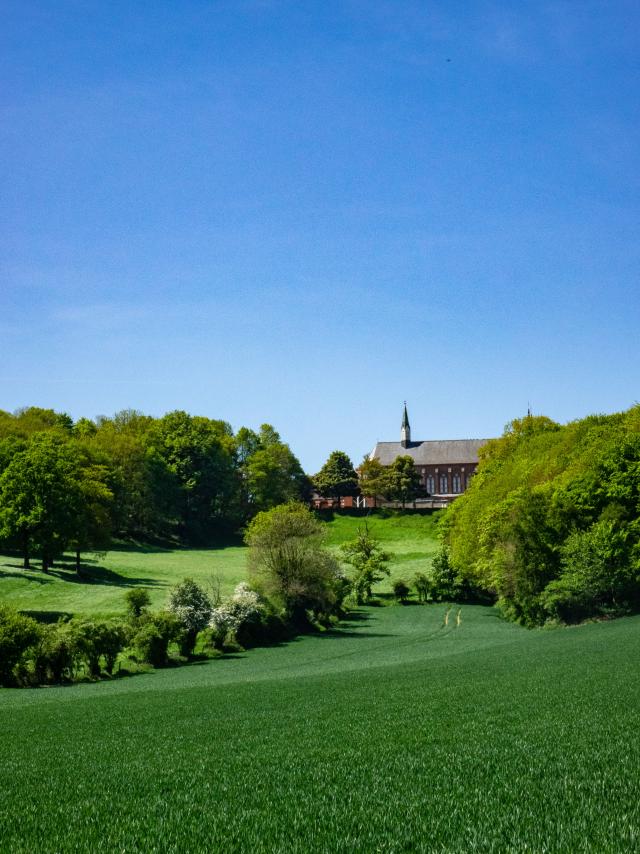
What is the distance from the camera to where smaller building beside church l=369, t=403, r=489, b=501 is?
18162 cm

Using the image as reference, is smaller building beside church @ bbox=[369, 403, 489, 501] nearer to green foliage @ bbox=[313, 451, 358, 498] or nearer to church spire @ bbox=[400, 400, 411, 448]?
church spire @ bbox=[400, 400, 411, 448]

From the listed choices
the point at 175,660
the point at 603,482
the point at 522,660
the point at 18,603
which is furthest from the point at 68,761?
the point at 603,482

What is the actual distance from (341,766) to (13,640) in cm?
3121

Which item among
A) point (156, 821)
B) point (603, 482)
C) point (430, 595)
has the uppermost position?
point (603, 482)

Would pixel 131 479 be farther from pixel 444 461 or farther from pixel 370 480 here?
pixel 444 461

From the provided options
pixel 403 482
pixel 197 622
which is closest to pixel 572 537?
pixel 197 622

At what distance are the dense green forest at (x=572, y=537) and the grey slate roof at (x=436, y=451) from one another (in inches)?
4303

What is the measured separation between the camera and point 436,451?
18500cm

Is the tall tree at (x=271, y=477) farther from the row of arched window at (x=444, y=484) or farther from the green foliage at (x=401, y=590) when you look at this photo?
the row of arched window at (x=444, y=484)

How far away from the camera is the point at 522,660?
120 ft

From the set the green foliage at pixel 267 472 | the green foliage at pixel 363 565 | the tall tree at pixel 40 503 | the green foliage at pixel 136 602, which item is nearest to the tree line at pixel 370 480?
the green foliage at pixel 267 472

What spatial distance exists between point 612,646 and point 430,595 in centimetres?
4490

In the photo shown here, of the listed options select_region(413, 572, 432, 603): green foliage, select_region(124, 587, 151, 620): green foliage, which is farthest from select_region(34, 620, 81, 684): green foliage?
select_region(413, 572, 432, 603): green foliage

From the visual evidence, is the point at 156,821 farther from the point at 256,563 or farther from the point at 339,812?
the point at 256,563
